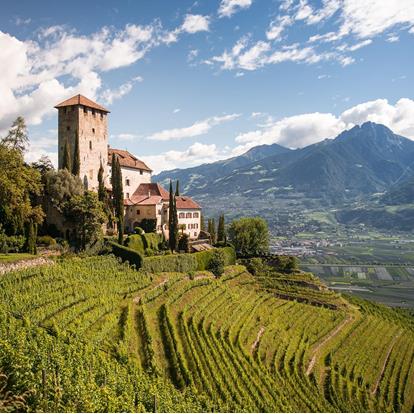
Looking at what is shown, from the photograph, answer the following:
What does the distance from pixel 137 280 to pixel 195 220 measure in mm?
33004

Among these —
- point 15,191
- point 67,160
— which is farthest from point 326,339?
point 67,160

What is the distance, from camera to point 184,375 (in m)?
29.1

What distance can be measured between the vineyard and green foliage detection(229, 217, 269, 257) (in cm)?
2174

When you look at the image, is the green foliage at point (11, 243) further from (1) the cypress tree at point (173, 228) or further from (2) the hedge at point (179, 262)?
(1) the cypress tree at point (173, 228)

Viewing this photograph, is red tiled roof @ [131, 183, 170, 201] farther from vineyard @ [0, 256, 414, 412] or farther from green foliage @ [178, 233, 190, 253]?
vineyard @ [0, 256, 414, 412]

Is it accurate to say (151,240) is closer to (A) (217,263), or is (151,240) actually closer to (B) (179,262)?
(B) (179,262)

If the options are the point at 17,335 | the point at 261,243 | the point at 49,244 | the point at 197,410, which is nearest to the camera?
the point at 17,335

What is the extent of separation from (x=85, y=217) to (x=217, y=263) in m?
20.7

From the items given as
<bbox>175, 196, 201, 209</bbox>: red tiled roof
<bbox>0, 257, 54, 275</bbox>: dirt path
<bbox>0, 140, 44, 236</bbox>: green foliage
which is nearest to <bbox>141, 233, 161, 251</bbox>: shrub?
<bbox>175, 196, 201, 209</bbox>: red tiled roof

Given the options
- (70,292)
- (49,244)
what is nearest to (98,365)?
(70,292)

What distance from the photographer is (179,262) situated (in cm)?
5388

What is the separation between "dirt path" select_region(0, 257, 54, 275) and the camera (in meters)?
36.7

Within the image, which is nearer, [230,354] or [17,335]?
[17,335]

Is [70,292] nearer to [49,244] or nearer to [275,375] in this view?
[49,244]
